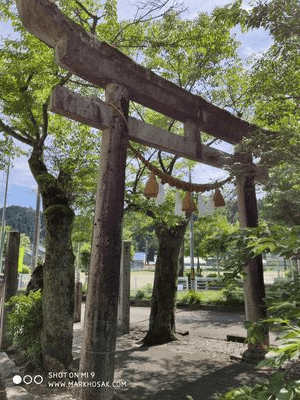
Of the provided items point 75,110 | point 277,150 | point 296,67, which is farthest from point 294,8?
point 75,110

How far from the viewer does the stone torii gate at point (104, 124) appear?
161 inches

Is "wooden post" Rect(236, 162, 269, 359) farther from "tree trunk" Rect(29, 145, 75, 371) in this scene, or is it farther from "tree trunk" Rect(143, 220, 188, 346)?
"tree trunk" Rect(29, 145, 75, 371)

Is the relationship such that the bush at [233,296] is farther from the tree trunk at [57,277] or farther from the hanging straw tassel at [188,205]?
the tree trunk at [57,277]

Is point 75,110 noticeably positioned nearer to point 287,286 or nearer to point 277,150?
point 277,150

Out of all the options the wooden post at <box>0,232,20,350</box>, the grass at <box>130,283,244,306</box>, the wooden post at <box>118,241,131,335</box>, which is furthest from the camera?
the grass at <box>130,283,244,306</box>

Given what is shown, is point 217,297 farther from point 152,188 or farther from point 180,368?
point 152,188

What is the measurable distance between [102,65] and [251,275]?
196 inches

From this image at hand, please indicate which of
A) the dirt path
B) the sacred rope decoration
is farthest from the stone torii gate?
the dirt path

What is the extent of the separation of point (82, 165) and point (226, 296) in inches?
426

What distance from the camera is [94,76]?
15.4ft

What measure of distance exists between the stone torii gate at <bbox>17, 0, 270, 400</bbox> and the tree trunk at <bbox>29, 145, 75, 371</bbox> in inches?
Result: 95.5

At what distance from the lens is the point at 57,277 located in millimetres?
6457

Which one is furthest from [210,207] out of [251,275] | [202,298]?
[202,298]

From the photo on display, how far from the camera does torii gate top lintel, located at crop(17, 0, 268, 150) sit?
13.5ft
